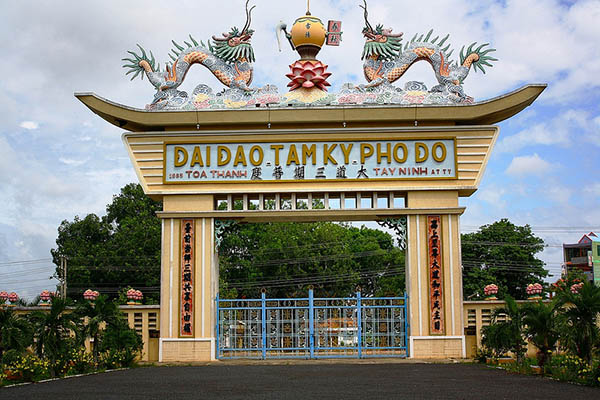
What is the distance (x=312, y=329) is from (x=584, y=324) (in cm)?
652

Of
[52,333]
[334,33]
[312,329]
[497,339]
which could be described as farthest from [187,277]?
[497,339]

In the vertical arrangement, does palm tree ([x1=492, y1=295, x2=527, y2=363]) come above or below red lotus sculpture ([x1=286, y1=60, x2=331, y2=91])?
below

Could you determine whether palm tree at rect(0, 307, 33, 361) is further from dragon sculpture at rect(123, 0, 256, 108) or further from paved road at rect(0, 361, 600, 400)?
dragon sculpture at rect(123, 0, 256, 108)

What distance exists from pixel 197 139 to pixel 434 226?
5.70m

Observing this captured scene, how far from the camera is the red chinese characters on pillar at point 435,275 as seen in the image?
15.9m

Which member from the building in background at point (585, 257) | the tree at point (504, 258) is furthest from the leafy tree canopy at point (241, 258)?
the building in background at point (585, 257)

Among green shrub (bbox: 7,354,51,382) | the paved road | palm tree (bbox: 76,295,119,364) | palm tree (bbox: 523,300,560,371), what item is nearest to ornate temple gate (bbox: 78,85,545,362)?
palm tree (bbox: 76,295,119,364)

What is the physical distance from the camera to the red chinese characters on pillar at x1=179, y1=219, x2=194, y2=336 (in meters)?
16.2

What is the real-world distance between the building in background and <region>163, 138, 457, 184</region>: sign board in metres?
25.8

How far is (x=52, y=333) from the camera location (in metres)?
12.6

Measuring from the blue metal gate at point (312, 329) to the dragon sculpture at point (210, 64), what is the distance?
4.99 meters

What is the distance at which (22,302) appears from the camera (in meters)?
16.3

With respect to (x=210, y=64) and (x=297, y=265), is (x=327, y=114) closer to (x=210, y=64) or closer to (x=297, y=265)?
(x=210, y=64)

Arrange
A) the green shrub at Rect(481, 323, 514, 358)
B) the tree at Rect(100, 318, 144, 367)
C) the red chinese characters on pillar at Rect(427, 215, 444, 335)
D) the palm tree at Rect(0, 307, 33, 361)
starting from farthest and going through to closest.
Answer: the red chinese characters on pillar at Rect(427, 215, 444, 335), the tree at Rect(100, 318, 144, 367), the green shrub at Rect(481, 323, 514, 358), the palm tree at Rect(0, 307, 33, 361)
